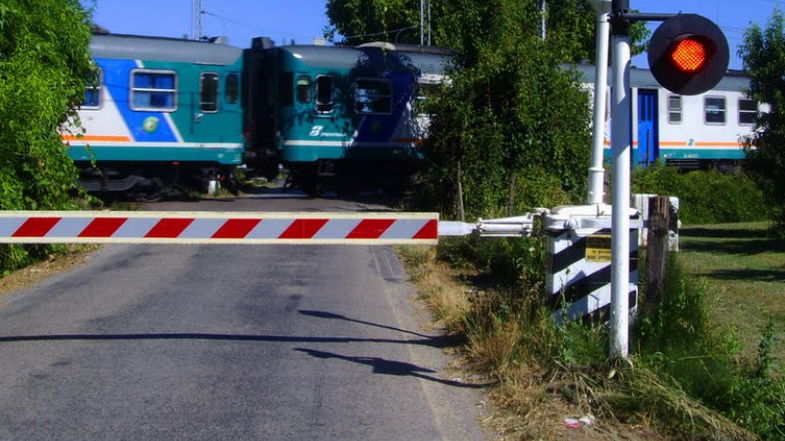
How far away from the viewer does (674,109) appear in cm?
Result: 2697

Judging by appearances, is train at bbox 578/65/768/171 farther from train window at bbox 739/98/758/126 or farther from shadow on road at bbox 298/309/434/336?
shadow on road at bbox 298/309/434/336

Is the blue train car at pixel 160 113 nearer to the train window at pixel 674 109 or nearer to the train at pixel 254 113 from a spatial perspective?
the train at pixel 254 113

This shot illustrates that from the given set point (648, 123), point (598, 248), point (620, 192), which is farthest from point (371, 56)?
point (620, 192)

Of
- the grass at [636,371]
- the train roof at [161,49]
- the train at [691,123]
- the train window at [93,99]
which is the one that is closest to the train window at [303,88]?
the train roof at [161,49]

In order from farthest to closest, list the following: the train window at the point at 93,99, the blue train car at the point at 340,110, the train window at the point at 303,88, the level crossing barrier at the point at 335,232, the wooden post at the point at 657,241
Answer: the blue train car at the point at 340,110 < the train window at the point at 303,88 < the train window at the point at 93,99 < the level crossing barrier at the point at 335,232 < the wooden post at the point at 657,241

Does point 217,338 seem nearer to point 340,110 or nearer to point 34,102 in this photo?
point 34,102

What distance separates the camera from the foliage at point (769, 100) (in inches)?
607

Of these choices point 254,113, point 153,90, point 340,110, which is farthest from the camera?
point 254,113

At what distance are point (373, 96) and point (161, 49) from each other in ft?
16.1

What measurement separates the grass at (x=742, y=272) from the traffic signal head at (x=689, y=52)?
6.90 feet

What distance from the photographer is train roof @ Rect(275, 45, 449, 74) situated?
22.2 m

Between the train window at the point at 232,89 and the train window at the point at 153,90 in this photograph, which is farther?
the train window at the point at 232,89

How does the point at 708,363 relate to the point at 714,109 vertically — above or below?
below

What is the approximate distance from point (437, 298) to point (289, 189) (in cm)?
1657
